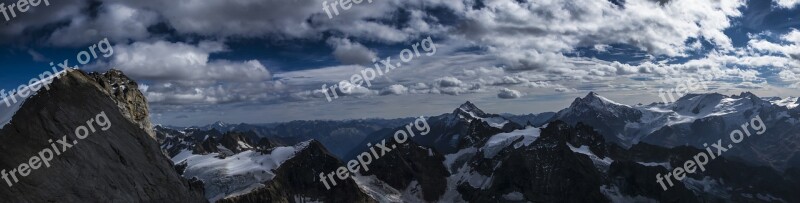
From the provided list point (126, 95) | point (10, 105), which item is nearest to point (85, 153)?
point (10, 105)

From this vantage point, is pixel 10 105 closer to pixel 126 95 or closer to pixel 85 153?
pixel 85 153

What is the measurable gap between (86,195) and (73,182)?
9.02ft

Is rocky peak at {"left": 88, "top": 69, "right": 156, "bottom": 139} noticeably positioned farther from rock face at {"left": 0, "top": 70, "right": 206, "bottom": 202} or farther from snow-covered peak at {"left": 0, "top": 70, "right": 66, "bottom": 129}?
snow-covered peak at {"left": 0, "top": 70, "right": 66, "bottom": 129}

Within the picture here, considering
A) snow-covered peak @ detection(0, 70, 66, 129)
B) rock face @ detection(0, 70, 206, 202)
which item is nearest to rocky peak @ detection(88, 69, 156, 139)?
rock face @ detection(0, 70, 206, 202)

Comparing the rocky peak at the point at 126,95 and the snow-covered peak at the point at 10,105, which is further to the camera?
the rocky peak at the point at 126,95

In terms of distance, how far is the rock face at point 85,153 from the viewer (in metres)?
78.1

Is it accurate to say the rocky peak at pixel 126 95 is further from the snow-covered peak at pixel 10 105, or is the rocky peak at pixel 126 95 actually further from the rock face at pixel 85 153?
the snow-covered peak at pixel 10 105

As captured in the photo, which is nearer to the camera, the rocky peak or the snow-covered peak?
the snow-covered peak

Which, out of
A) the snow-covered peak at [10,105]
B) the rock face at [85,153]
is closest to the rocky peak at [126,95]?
the rock face at [85,153]

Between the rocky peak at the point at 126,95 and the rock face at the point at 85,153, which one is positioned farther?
the rocky peak at the point at 126,95

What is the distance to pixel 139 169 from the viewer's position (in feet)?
306

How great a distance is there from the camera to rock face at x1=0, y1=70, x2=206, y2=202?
256ft

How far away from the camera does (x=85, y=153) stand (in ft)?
278

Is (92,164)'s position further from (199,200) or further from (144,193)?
(199,200)
